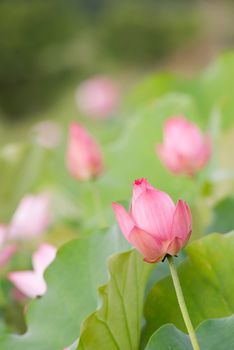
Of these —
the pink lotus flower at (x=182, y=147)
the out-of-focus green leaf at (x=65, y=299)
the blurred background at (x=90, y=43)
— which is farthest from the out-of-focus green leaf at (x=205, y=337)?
the blurred background at (x=90, y=43)

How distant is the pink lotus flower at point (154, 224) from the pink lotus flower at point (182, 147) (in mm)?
338

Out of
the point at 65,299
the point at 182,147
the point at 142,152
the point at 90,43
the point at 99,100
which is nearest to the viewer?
the point at 65,299

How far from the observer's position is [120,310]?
584mm

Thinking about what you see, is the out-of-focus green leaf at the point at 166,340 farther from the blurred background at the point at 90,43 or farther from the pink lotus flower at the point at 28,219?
the blurred background at the point at 90,43

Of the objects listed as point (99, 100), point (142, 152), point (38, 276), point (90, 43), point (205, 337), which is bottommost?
point (205, 337)

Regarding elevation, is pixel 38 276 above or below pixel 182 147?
below

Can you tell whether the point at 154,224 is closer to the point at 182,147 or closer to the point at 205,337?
the point at 205,337

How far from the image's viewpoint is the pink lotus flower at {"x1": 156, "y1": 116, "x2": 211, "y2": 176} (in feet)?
2.96

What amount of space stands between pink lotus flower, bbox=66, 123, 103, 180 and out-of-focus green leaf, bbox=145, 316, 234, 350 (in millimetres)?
434

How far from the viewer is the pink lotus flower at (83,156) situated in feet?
3.15

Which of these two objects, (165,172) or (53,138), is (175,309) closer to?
(165,172)

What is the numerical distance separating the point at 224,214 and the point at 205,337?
195mm

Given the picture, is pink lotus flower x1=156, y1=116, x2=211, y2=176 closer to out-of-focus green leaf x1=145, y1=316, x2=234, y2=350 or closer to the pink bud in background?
out-of-focus green leaf x1=145, y1=316, x2=234, y2=350

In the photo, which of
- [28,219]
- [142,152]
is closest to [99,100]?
[142,152]
